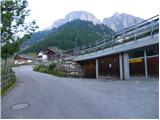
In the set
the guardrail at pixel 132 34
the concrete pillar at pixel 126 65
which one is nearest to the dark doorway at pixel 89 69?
the guardrail at pixel 132 34

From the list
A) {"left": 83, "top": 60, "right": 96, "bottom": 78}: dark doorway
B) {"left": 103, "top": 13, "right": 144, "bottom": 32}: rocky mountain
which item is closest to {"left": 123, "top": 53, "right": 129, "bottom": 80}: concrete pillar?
{"left": 83, "top": 60, "right": 96, "bottom": 78}: dark doorway

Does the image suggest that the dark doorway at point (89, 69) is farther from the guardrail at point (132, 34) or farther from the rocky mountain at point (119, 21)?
the rocky mountain at point (119, 21)

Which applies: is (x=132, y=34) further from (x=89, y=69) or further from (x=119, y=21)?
(x=119, y=21)

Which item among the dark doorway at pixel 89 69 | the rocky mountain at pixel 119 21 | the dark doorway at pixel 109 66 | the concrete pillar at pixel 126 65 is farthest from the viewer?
the rocky mountain at pixel 119 21

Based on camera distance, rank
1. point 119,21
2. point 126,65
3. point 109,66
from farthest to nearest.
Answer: point 119,21
point 109,66
point 126,65

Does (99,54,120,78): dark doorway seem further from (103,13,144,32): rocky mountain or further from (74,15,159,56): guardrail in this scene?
(103,13,144,32): rocky mountain

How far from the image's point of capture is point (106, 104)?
8.48 m

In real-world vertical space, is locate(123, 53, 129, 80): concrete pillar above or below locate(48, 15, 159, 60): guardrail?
below

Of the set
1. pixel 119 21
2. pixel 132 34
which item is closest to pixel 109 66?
pixel 132 34

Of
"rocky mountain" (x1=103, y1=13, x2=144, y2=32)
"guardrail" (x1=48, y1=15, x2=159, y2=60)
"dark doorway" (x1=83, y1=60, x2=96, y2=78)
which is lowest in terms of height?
"dark doorway" (x1=83, y1=60, x2=96, y2=78)

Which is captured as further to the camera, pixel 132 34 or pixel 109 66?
pixel 109 66

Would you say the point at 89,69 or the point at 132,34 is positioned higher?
the point at 132,34

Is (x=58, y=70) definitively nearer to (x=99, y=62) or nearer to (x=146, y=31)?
(x=99, y=62)

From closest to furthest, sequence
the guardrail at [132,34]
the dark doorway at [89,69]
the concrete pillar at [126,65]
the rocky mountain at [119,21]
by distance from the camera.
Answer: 1. the guardrail at [132,34]
2. the concrete pillar at [126,65]
3. the dark doorway at [89,69]
4. the rocky mountain at [119,21]
